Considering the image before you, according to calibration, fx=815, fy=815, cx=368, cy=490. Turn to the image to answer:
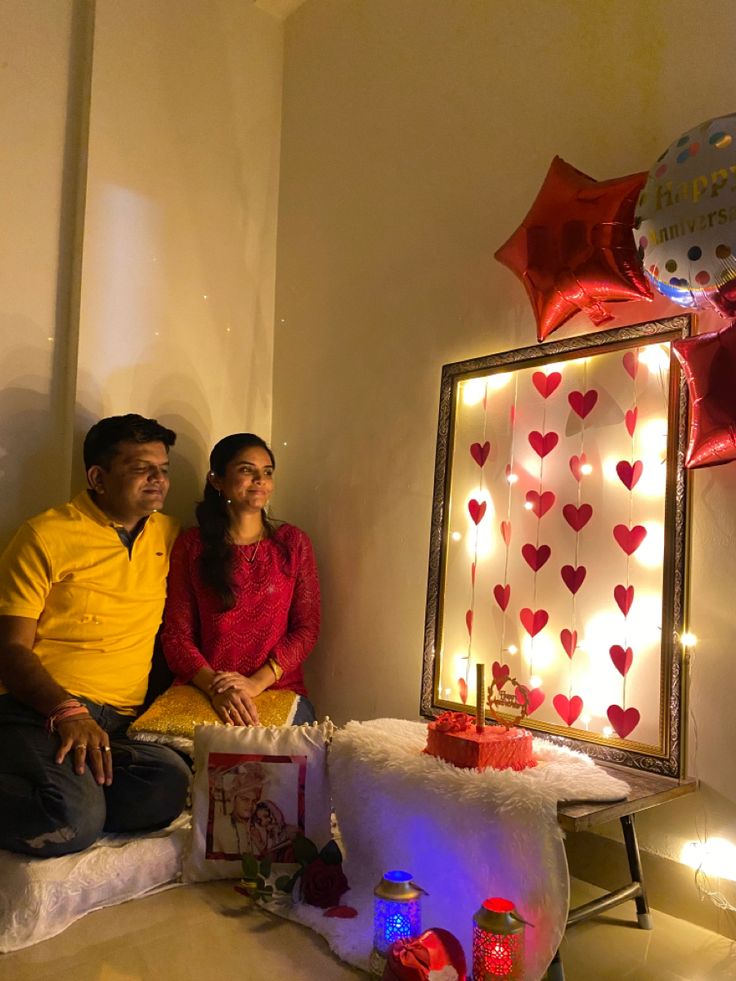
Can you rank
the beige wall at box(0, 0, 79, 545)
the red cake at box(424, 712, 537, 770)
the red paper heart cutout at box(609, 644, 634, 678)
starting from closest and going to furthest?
the red cake at box(424, 712, 537, 770) < the red paper heart cutout at box(609, 644, 634, 678) < the beige wall at box(0, 0, 79, 545)

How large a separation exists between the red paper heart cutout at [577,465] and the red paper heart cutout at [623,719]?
0.55 metres

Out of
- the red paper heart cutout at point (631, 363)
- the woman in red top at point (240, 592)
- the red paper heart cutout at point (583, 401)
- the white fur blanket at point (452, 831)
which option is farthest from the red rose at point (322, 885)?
the red paper heart cutout at point (631, 363)

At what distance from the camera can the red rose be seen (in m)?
1.75

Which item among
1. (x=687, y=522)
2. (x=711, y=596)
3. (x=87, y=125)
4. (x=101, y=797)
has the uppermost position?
(x=87, y=125)

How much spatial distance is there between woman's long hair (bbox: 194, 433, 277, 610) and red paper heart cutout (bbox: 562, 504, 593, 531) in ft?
3.19

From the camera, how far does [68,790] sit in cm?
182

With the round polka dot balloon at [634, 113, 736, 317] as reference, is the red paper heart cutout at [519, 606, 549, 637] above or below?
below

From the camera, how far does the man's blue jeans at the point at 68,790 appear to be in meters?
1.79

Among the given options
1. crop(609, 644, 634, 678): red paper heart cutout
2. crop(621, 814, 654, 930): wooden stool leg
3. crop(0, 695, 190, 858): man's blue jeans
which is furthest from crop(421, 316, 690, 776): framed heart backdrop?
crop(0, 695, 190, 858): man's blue jeans

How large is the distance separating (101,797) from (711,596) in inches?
57.3

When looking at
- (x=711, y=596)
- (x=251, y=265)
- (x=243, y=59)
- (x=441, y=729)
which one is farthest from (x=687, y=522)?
(x=243, y=59)

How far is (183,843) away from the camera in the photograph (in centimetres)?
196

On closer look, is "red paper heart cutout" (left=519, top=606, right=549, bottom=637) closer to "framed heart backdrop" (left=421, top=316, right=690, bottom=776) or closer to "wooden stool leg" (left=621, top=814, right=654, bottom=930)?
"framed heart backdrop" (left=421, top=316, right=690, bottom=776)

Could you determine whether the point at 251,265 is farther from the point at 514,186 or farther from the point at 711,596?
the point at 711,596
